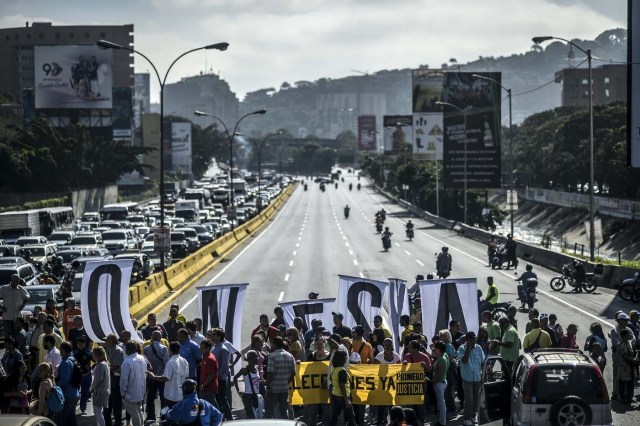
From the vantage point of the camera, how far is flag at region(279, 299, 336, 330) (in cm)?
2009

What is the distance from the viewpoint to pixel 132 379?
1605 centimetres

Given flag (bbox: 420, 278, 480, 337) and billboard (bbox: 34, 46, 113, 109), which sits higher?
billboard (bbox: 34, 46, 113, 109)

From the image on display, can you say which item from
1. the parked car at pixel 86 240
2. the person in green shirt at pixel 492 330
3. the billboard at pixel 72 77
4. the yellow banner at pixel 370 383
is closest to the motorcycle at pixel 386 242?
the parked car at pixel 86 240

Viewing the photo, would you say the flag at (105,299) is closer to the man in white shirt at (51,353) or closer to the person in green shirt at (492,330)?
the man in white shirt at (51,353)

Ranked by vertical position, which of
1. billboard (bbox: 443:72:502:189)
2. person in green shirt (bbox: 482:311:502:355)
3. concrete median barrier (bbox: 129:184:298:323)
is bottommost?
concrete median barrier (bbox: 129:184:298:323)

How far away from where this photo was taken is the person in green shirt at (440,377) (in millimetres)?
16844

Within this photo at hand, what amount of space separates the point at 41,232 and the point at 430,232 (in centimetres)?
2730

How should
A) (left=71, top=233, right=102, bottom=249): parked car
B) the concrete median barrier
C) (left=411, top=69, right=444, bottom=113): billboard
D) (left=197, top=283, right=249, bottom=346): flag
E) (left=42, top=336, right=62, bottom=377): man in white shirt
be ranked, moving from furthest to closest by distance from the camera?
(left=411, top=69, right=444, bottom=113): billboard
(left=71, top=233, right=102, bottom=249): parked car
the concrete median barrier
(left=197, top=283, right=249, bottom=346): flag
(left=42, top=336, right=62, bottom=377): man in white shirt

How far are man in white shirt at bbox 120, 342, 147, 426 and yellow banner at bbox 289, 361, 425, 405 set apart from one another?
7.45 ft

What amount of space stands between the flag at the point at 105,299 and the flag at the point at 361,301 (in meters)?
4.08

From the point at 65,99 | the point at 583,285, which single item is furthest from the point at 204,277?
the point at 65,99

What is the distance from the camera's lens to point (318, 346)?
16922mm

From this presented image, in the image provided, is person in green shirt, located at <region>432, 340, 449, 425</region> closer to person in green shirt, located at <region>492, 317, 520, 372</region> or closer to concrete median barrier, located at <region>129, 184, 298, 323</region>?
person in green shirt, located at <region>492, 317, 520, 372</region>

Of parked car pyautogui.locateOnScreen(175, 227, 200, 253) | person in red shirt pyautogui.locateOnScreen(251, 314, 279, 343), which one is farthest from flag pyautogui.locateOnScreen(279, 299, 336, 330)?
parked car pyautogui.locateOnScreen(175, 227, 200, 253)
